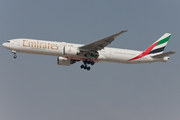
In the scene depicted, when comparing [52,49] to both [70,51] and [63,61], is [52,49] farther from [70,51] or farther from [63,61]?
[63,61]

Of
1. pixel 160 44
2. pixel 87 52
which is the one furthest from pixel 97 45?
pixel 160 44

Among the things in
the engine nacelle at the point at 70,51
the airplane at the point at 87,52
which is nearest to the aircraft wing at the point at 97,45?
the airplane at the point at 87,52

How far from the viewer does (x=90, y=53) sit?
42469 mm

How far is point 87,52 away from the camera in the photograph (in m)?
42.2

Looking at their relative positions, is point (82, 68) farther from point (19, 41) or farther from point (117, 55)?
point (19, 41)

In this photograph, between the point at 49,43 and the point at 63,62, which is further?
the point at 63,62

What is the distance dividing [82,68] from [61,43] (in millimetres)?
6355

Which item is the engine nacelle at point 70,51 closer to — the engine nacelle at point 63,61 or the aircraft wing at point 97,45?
the aircraft wing at point 97,45

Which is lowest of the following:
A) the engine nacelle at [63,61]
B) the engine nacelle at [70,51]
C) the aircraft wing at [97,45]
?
the engine nacelle at [63,61]

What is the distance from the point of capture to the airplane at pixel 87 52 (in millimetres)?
41000

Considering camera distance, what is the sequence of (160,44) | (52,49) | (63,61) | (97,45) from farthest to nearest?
(160,44)
(63,61)
(97,45)
(52,49)

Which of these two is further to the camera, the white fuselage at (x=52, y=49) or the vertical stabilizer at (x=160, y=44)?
the vertical stabilizer at (x=160, y=44)

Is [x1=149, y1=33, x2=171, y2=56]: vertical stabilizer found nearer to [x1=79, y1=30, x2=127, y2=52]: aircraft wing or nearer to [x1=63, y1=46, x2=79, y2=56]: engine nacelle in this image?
[x1=79, y1=30, x2=127, y2=52]: aircraft wing

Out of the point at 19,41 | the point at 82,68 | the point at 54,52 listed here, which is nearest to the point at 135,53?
the point at 82,68
